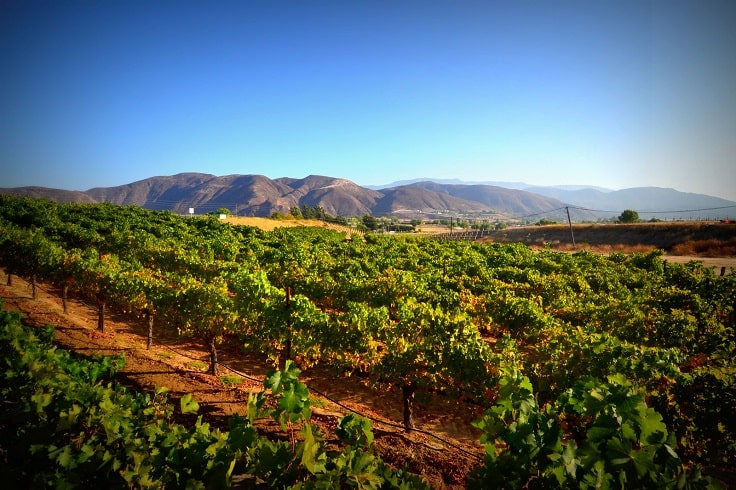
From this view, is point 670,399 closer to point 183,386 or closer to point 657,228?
point 183,386

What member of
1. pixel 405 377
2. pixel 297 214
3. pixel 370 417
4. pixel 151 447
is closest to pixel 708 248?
pixel 405 377

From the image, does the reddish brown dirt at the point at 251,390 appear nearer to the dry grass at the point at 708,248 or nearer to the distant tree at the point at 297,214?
the dry grass at the point at 708,248

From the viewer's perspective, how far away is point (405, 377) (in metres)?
8.82

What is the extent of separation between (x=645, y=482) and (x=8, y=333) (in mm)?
9912

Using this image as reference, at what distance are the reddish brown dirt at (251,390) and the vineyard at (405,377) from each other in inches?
22.4

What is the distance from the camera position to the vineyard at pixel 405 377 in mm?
3551

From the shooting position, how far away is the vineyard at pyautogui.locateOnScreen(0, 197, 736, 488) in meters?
3.55

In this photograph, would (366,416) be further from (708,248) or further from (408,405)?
(708,248)

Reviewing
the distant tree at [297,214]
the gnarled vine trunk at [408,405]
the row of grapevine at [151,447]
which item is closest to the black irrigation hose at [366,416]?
the gnarled vine trunk at [408,405]

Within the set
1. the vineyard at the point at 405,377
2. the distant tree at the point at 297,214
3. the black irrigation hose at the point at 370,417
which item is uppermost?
the distant tree at the point at 297,214

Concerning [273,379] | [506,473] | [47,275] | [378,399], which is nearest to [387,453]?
[378,399]

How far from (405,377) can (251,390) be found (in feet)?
15.4

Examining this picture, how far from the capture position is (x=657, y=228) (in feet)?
193

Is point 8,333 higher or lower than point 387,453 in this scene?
higher
